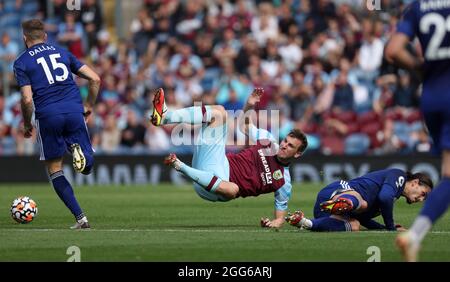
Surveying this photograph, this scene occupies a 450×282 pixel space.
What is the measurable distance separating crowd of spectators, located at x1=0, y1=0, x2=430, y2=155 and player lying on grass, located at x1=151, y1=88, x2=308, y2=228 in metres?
9.61

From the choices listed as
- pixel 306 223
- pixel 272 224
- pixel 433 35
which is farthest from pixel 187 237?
pixel 433 35

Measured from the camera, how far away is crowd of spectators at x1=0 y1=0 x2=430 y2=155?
23547mm

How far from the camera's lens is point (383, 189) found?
36.9 feet

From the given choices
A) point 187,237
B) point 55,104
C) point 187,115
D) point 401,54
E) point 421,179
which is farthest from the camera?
point 187,115

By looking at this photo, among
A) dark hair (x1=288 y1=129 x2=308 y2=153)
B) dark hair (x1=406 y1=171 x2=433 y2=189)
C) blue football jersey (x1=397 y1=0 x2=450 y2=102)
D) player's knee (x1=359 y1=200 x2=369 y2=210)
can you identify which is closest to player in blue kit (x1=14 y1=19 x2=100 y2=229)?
dark hair (x1=288 y1=129 x2=308 y2=153)

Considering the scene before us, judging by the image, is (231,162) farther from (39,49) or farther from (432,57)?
(432,57)

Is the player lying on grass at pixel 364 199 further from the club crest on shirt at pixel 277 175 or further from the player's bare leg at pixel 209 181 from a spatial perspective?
the player's bare leg at pixel 209 181

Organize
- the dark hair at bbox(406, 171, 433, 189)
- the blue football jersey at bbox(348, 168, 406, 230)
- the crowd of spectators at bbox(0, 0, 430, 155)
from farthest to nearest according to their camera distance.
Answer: the crowd of spectators at bbox(0, 0, 430, 155) → the dark hair at bbox(406, 171, 433, 189) → the blue football jersey at bbox(348, 168, 406, 230)

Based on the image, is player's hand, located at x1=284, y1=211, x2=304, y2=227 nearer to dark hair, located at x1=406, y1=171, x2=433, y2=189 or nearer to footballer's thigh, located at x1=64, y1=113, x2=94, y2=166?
dark hair, located at x1=406, y1=171, x2=433, y2=189

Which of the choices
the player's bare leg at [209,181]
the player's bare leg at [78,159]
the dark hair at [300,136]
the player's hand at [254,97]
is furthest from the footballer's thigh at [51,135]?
the dark hair at [300,136]

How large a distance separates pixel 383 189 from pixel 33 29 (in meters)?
4.51

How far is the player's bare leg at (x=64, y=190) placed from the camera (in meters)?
12.0

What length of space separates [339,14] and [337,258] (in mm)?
17317
